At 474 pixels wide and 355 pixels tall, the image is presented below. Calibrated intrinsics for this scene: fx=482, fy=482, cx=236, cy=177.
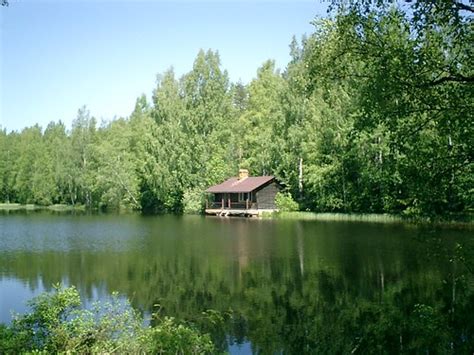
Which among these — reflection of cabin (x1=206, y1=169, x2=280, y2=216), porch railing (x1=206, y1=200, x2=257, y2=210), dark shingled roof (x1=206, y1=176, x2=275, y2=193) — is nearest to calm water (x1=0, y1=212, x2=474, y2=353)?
dark shingled roof (x1=206, y1=176, x2=275, y2=193)

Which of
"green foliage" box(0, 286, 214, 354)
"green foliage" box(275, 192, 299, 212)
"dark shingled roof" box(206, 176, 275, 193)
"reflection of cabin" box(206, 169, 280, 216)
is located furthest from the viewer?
"reflection of cabin" box(206, 169, 280, 216)

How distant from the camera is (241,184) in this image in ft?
166

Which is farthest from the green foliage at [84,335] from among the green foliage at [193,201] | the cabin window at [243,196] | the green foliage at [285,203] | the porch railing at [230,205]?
the green foliage at [193,201]

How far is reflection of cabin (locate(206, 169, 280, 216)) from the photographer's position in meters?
48.8

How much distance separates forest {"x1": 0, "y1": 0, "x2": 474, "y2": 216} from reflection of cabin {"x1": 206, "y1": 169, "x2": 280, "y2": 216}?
1955mm

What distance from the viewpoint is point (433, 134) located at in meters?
9.10

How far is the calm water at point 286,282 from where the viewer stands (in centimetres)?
977

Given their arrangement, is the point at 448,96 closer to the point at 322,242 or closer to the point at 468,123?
the point at 468,123

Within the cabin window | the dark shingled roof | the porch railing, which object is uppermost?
the dark shingled roof

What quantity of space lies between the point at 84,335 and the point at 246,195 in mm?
43027

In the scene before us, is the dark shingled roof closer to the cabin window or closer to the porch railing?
the cabin window

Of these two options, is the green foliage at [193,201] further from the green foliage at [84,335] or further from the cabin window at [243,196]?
the green foliage at [84,335]

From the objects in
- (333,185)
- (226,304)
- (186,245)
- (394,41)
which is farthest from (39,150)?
(394,41)

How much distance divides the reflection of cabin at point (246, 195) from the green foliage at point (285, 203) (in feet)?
3.50
